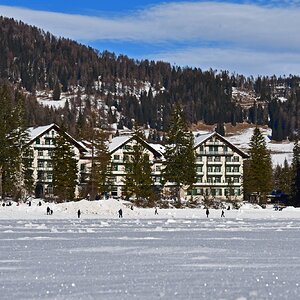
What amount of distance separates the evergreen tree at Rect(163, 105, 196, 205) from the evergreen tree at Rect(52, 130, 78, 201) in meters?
10.5

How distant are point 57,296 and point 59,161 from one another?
6291cm

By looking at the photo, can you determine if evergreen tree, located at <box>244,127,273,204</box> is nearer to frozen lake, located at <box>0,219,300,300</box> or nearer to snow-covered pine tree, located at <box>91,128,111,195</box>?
snow-covered pine tree, located at <box>91,128,111,195</box>

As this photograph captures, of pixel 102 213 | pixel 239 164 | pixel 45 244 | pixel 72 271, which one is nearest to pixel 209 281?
pixel 72 271

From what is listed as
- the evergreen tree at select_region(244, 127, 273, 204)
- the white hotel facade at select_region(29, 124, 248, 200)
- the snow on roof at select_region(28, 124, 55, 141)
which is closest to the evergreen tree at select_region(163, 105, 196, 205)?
the evergreen tree at select_region(244, 127, 273, 204)

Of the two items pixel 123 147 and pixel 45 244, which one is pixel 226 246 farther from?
pixel 123 147

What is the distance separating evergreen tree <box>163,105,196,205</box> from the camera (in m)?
75.7

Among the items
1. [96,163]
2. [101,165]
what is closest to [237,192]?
[96,163]

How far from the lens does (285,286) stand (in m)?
14.5

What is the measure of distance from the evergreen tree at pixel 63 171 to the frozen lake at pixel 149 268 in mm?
45681

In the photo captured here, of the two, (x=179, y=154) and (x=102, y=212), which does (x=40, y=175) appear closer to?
(x=179, y=154)

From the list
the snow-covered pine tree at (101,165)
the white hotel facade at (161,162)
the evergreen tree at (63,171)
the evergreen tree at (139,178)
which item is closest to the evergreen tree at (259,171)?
the white hotel facade at (161,162)

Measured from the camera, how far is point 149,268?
58.5 feet

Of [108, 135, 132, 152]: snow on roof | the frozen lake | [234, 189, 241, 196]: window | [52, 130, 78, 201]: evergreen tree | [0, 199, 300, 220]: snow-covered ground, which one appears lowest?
the frozen lake

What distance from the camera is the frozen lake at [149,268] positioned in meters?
13.8
